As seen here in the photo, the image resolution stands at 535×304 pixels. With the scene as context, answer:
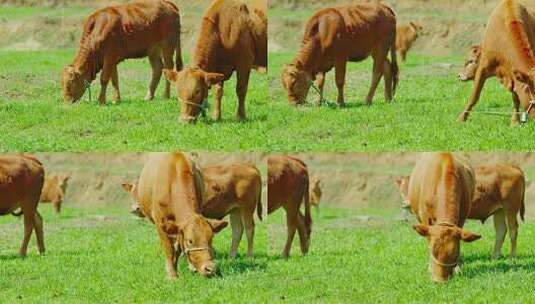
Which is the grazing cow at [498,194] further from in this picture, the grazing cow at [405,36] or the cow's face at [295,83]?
the grazing cow at [405,36]

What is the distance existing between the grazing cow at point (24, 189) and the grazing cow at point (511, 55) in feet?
23.9

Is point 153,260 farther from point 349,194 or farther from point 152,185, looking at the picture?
point 349,194

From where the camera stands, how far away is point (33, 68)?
34.0 meters

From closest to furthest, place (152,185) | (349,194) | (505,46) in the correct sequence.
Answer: (152,185) → (505,46) → (349,194)

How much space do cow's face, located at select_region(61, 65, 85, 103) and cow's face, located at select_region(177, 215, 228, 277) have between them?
694cm

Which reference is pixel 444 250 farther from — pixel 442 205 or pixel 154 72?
pixel 154 72

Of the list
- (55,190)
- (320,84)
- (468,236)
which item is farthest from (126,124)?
(55,190)

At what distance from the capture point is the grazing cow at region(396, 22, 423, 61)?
116 feet

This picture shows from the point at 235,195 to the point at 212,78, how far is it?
190 cm

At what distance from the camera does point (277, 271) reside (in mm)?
23203

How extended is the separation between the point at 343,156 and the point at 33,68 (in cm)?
901

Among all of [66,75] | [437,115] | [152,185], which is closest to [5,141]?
[66,75]

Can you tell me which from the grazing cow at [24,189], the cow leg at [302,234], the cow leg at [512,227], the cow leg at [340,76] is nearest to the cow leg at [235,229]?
the cow leg at [302,234]

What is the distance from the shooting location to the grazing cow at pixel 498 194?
83.5 ft
